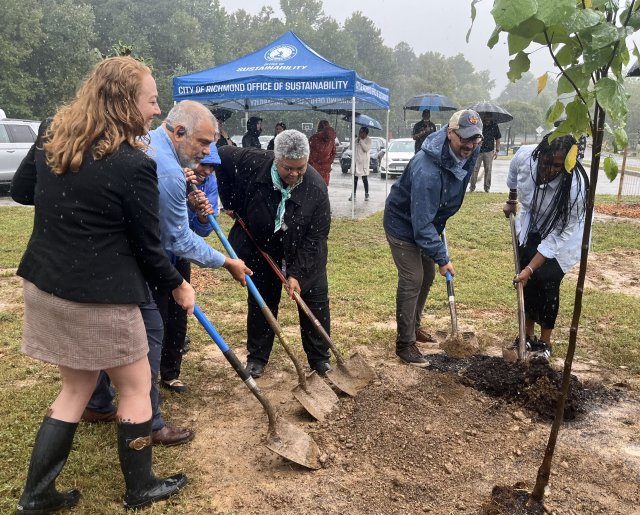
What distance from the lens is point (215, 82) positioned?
1015 centimetres

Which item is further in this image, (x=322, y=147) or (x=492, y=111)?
(x=492, y=111)

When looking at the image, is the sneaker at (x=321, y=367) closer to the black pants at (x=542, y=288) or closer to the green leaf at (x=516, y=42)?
the black pants at (x=542, y=288)

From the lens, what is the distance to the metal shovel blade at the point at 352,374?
364 centimetres

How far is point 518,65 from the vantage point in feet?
6.29

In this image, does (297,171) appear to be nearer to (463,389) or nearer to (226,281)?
(463,389)

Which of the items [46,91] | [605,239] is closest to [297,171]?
[605,239]

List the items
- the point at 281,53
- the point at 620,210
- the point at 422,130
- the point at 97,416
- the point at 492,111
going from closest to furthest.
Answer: the point at 97,416 → the point at 281,53 → the point at 620,210 → the point at 422,130 → the point at 492,111

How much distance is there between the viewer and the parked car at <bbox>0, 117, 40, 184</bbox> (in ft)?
42.0

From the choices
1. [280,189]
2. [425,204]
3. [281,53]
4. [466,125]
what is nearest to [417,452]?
[425,204]

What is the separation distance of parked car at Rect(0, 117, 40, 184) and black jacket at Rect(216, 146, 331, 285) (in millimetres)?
10891

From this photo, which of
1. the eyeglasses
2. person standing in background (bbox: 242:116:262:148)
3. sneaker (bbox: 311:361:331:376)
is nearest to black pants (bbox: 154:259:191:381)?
sneaker (bbox: 311:361:331:376)

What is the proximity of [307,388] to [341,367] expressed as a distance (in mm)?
362

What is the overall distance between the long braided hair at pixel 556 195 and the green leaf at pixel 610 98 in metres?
2.03

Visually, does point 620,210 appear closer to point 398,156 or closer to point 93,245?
point 398,156
